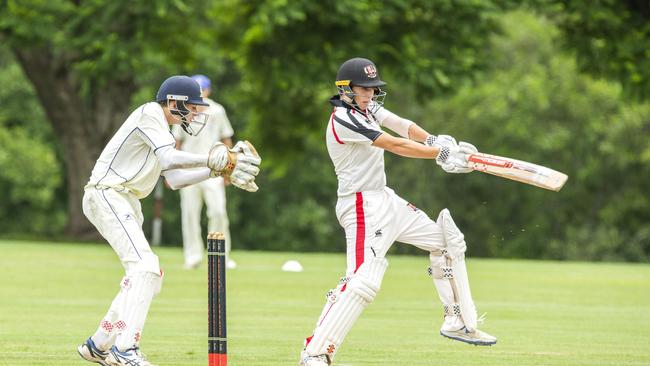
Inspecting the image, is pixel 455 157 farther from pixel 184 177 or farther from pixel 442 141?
pixel 184 177

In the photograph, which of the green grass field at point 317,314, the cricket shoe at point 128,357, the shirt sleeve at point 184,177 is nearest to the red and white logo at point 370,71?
the shirt sleeve at point 184,177

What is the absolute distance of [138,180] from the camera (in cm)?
849

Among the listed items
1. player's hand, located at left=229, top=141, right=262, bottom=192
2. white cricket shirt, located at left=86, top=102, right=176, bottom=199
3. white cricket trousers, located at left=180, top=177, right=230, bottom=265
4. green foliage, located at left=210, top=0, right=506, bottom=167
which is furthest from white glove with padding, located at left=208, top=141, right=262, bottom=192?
green foliage, located at left=210, top=0, right=506, bottom=167

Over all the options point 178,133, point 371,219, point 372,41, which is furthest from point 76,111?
point 371,219

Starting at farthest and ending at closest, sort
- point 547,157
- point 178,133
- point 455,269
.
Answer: point 547,157 < point 178,133 < point 455,269

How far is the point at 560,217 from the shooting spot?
53219 mm

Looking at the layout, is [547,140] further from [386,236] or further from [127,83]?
[386,236]

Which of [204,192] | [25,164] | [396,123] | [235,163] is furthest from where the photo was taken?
[25,164]

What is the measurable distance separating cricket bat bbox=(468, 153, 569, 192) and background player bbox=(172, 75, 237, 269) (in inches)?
323

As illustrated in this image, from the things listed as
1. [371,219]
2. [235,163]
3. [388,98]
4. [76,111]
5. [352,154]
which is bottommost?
[371,219]

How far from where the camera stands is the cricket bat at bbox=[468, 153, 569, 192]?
8258 mm

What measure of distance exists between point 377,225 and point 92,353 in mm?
2002

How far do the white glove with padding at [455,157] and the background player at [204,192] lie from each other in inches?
318

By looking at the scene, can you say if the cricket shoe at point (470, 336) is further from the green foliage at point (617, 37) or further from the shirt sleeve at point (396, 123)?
the green foliage at point (617, 37)
